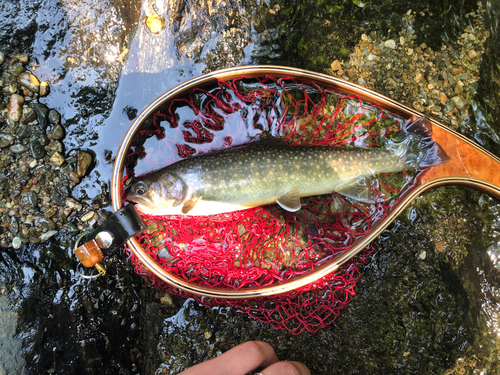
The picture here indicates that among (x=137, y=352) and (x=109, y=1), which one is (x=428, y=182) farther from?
(x=109, y=1)

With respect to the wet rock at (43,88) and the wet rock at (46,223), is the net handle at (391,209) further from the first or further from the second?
the wet rock at (43,88)

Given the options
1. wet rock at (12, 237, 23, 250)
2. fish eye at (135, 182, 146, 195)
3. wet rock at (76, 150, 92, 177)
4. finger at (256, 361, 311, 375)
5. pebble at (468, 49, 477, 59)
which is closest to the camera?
finger at (256, 361, 311, 375)

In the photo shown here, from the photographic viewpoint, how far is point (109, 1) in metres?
2.71

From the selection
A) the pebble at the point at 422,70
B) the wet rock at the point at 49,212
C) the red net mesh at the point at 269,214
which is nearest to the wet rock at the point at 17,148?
the wet rock at the point at 49,212

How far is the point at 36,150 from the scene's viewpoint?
8.82 feet

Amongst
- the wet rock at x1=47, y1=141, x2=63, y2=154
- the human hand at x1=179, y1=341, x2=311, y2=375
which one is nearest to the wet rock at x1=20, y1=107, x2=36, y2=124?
the wet rock at x1=47, y1=141, x2=63, y2=154

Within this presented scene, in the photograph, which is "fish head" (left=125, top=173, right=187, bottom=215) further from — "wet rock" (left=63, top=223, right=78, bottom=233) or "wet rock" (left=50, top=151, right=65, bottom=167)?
"wet rock" (left=50, top=151, right=65, bottom=167)

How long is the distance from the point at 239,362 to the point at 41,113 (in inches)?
111

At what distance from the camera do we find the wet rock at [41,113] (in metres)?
2.70

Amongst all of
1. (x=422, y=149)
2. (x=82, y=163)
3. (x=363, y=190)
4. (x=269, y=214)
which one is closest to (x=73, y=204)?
(x=82, y=163)

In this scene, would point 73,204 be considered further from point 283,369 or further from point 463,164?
point 463,164

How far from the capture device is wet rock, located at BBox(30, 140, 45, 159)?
268 centimetres

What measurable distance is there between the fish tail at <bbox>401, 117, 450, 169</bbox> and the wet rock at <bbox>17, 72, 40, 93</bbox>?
3.48 metres

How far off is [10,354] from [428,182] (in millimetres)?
3932
